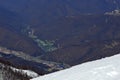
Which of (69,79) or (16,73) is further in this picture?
(16,73)

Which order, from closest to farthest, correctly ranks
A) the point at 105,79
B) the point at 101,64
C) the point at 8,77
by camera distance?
the point at 105,79, the point at 101,64, the point at 8,77

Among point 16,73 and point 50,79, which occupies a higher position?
point 50,79

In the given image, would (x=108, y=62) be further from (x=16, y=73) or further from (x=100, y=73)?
(x=16, y=73)

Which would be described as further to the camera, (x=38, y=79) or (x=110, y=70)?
(x=38, y=79)

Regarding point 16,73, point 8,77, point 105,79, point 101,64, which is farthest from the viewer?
point 16,73

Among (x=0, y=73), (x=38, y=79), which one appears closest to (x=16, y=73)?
(x=0, y=73)

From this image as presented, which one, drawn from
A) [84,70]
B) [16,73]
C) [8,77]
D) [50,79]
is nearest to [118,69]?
[84,70]

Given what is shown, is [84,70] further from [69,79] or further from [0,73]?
[0,73]

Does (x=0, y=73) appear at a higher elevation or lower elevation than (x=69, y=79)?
lower

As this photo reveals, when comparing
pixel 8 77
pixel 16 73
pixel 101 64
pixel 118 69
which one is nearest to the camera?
pixel 118 69
